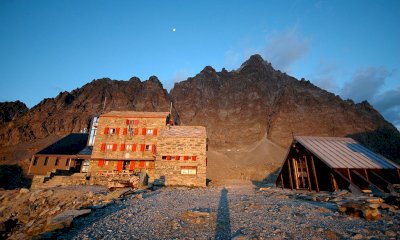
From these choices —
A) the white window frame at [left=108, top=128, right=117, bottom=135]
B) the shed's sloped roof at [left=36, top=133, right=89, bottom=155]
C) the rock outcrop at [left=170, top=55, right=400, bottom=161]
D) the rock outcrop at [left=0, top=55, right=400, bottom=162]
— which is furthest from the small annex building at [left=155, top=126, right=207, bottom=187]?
the rock outcrop at [left=0, top=55, right=400, bottom=162]

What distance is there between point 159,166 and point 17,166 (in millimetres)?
45481

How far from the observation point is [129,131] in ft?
113

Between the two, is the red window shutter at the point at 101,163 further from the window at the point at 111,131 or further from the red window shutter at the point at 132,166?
the window at the point at 111,131

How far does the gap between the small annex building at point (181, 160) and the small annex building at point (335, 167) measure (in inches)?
399

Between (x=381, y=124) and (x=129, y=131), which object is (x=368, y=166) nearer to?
(x=129, y=131)

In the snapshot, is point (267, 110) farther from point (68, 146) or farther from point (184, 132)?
point (68, 146)

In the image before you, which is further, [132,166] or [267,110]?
[267,110]

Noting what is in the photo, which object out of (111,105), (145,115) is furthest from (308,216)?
(111,105)

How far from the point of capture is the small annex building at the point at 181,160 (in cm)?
2487

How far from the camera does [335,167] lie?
44.3 ft

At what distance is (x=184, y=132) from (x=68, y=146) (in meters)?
29.6

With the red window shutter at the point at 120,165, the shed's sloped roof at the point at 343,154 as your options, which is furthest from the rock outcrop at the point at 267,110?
the shed's sloped roof at the point at 343,154

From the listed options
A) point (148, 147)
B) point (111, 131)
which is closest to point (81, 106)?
point (111, 131)

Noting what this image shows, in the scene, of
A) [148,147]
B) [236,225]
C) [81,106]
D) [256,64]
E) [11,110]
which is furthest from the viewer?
[256,64]
